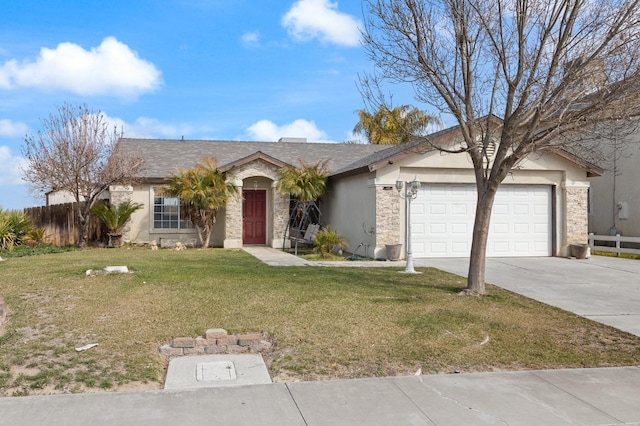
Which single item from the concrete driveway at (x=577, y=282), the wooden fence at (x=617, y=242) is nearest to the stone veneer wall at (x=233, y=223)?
the concrete driveway at (x=577, y=282)

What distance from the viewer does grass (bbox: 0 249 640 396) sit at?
6039 millimetres

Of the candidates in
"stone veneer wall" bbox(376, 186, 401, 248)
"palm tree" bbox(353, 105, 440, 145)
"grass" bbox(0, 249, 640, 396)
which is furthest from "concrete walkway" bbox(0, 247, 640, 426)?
"palm tree" bbox(353, 105, 440, 145)

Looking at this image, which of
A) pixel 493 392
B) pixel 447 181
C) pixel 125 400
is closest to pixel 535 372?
pixel 493 392

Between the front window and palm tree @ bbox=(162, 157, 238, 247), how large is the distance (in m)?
0.95

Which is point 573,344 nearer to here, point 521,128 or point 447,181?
point 521,128

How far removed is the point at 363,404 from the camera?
5059 mm

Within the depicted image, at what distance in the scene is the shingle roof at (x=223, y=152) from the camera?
2261 cm

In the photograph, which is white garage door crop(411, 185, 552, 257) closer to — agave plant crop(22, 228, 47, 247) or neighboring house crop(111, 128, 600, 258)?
neighboring house crop(111, 128, 600, 258)

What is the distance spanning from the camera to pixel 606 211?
22062 millimetres

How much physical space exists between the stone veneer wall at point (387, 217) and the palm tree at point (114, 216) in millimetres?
9124

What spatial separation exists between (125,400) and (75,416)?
1.53 feet

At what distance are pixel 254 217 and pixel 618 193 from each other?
13.8m

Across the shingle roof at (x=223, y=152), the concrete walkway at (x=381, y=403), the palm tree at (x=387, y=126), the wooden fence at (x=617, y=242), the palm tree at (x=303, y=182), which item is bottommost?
the concrete walkway at (x=381, y=403)

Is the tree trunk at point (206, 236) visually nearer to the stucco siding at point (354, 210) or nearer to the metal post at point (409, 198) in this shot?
the stucco siding at point (354, 210)
